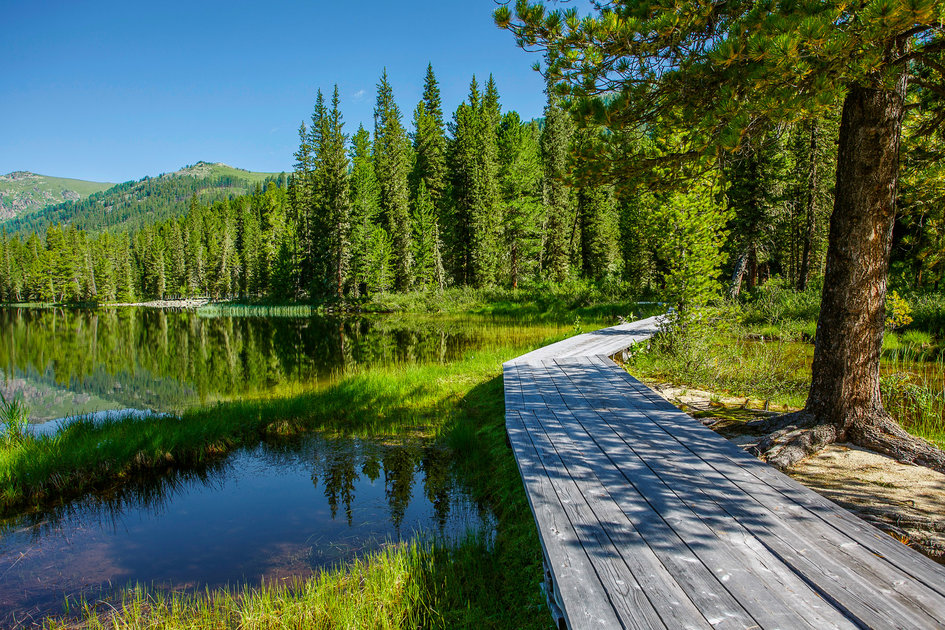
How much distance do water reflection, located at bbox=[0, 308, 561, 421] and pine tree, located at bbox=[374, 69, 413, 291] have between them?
13.1 metres

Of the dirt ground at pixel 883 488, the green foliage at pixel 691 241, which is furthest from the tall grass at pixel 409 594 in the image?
the green foliage at pixel 691 241

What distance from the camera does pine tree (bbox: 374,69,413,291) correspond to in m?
41.3

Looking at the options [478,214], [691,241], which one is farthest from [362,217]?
[691,241]

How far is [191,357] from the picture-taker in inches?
747

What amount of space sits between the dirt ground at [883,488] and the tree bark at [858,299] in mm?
143

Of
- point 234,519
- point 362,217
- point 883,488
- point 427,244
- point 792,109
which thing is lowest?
point 234,519

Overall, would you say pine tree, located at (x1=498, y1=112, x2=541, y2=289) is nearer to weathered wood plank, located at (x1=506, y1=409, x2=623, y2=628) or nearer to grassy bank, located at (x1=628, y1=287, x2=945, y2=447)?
grassy bank, located at (x1=628, y1=287, x2=945, y2=447)

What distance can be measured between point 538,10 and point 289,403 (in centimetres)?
837

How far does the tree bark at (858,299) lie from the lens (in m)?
4.51

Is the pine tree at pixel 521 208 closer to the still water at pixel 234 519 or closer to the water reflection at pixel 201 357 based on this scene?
the water reflection at pixel 201 357

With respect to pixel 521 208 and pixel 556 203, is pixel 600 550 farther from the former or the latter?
pixel 556 203

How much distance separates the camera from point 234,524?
5.75m

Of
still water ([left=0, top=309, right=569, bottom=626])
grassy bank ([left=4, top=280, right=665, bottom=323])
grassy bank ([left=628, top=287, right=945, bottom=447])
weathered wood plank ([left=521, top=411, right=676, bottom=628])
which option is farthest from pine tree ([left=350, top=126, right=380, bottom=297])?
weathered wood plank ([left=521, top=411, right=676, bottom=628])

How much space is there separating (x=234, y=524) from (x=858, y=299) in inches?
284
